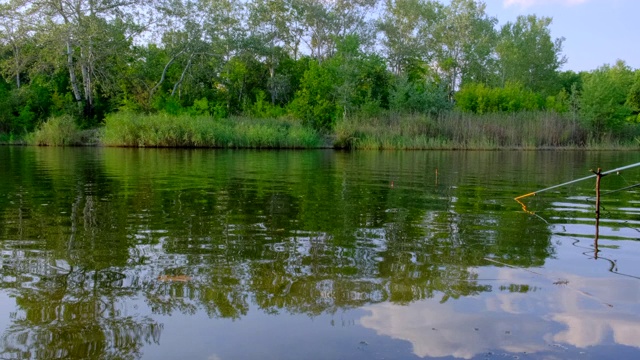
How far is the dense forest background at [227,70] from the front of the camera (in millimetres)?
38594

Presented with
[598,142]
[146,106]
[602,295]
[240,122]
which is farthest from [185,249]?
[598,142]

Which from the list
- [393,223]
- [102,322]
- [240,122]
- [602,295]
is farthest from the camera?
[240,122]

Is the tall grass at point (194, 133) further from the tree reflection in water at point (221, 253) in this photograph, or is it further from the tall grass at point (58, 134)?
the tree reflection in water at point (221, 253)

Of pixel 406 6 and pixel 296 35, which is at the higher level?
pixel 406 6

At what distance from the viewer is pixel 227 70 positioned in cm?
4688

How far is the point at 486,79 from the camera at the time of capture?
2453 inches

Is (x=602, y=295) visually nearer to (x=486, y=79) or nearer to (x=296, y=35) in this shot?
(x=296, y=35)

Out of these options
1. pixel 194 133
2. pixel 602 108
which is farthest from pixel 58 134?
pixel 602 108

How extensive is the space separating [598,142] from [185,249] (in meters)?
41.8

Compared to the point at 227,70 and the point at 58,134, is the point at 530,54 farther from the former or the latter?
the point at 58,134

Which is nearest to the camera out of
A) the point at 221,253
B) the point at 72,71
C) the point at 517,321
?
the point at 517,321

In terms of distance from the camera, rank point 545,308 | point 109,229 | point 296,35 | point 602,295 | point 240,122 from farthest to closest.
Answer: point 296,35
point 240,122
point 109,229
point 602,295
point 545,308

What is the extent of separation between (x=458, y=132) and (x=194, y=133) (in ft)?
54.8

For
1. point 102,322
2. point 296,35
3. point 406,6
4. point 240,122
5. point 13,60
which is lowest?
point 102,322
